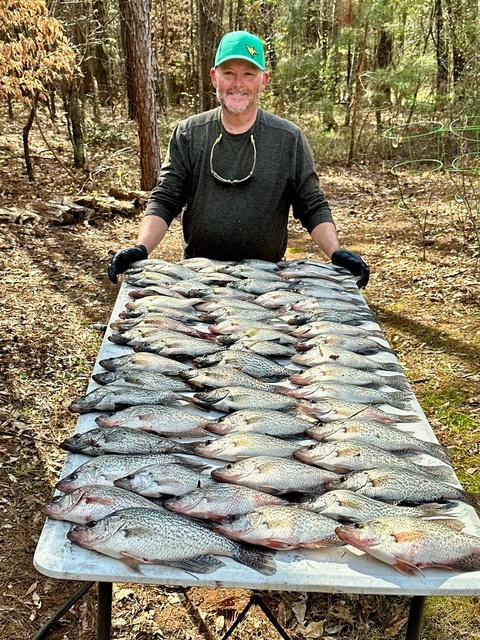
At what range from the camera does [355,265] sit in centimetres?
397

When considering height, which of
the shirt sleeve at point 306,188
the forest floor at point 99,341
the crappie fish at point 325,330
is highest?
the shirt sleeve at point 306,188

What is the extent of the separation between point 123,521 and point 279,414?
768 mm

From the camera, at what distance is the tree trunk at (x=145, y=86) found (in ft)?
32.9

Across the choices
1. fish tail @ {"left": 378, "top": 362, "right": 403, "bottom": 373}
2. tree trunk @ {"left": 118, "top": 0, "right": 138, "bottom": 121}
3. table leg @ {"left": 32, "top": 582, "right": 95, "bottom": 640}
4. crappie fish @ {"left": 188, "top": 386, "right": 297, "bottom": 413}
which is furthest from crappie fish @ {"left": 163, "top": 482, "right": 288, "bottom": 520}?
tree trunk @ {"left": 118, "top": 0, "right": 138, "bottom": 121}

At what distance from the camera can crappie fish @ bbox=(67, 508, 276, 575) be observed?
1674mm

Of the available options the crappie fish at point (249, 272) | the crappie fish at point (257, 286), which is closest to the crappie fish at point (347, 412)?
the crappie fish at point (257, 286)

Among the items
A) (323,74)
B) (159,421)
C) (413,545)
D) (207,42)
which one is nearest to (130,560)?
(159,421)

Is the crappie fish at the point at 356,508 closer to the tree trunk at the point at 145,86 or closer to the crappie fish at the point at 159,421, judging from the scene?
the crappie fish at the point at 159,421

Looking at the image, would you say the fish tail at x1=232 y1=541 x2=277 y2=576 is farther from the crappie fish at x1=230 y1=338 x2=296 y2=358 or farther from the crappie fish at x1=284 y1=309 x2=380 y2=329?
the crappie fish at x1=284 y1=309 x2=380 y2=329

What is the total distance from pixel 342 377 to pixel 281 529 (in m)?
1.00

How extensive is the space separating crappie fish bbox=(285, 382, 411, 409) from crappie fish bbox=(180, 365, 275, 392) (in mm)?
138

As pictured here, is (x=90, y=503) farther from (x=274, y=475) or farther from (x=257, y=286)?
(x=257, y=286)

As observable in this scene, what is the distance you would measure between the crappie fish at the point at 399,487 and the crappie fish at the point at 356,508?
0.04 metres

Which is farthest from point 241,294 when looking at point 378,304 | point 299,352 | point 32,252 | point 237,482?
point 32,252
